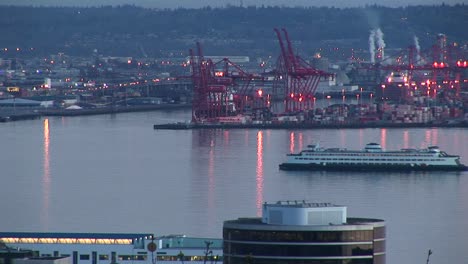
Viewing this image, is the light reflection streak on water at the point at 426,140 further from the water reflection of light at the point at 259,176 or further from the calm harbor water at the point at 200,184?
the water reflection of light at the point at 259,176

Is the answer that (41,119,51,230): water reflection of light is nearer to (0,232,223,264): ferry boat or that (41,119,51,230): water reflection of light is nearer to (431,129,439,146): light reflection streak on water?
(0,232,223,264): ferry boat

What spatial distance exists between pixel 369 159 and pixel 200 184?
3.14 metres

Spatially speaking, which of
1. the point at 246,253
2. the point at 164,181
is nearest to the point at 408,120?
the point at 164,181

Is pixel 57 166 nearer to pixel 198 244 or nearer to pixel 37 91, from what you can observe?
pixel 198 244

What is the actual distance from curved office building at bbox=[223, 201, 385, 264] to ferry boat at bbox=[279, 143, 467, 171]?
9.37 meters

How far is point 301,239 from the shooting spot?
6559 mm

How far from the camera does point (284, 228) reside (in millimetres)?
6555

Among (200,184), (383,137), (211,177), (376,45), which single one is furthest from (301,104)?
(376,45)

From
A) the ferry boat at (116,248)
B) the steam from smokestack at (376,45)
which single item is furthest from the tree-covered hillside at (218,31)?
the ferry boat at (116,248)

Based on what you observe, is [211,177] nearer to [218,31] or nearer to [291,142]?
[291,142]

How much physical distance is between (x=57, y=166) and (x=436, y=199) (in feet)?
13.4

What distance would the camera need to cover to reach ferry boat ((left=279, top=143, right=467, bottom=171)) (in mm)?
16094

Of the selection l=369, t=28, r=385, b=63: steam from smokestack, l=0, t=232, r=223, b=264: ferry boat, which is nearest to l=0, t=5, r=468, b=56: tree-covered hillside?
l=369, t=28, r=385, b=63: steam from smokestack

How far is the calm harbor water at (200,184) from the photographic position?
10180 millimetres
